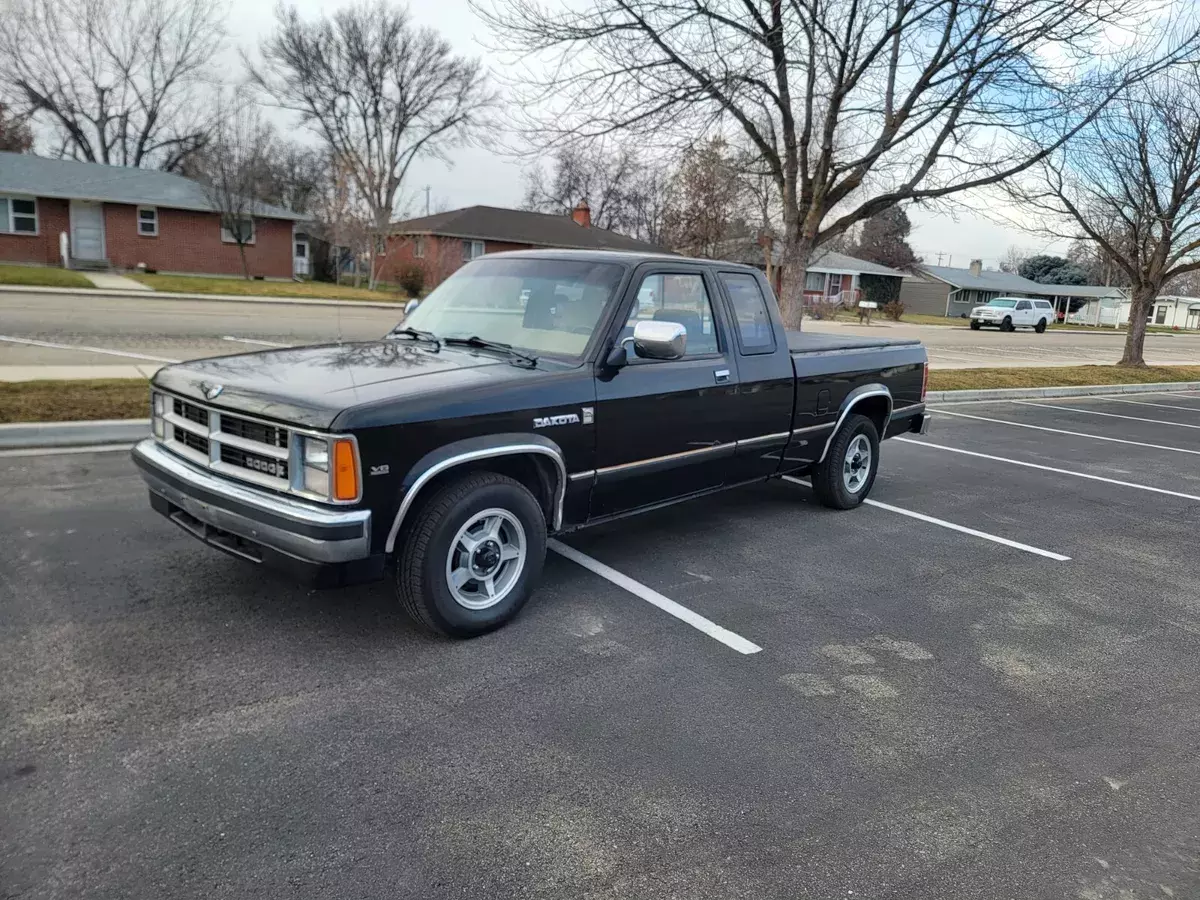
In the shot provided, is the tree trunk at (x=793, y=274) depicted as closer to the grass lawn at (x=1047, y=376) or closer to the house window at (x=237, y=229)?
the grass lawn at (x=1047, y=376)

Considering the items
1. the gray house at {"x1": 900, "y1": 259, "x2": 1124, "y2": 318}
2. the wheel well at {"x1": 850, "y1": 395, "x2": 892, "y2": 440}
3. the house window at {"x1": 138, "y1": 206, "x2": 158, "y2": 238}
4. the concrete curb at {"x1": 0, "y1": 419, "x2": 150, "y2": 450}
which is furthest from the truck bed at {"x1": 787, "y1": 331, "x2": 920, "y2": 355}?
the gray house at {"x1": 900, "y1": 259, "x2": 1124, "y2": 318}

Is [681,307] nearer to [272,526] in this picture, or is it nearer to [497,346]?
[497,346]

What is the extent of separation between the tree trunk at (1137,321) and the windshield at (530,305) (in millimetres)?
23286

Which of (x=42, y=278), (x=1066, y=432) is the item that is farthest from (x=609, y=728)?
(x=42, y=278)

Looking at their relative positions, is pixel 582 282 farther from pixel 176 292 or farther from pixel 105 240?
pixel 105 240

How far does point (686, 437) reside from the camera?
519cm

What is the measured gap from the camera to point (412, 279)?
34844 millimetres

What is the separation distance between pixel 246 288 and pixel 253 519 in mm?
28568

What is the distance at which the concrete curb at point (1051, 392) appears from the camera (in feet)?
49.7

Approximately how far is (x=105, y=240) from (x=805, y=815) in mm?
37553

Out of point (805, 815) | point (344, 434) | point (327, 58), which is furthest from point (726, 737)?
point (327, 58)

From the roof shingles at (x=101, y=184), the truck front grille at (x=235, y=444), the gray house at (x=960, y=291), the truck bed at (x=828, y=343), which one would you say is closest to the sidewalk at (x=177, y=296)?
the roof shingles at (x=101, y=184)

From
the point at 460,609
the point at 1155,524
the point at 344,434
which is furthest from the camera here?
the point at 1155,524

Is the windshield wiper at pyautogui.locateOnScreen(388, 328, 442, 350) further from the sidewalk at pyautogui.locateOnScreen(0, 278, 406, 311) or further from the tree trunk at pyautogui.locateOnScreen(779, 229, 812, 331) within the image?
the sidewalk at pyautogui.locateOnScreen(0, 278, 406, 311)
